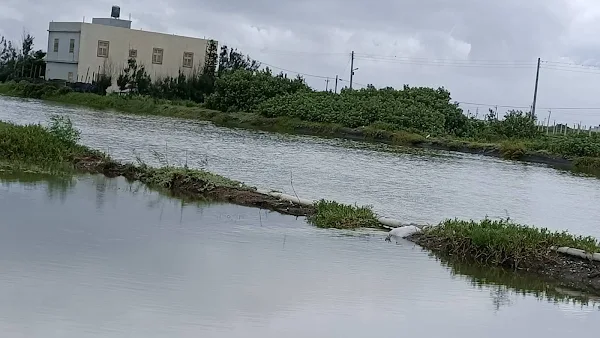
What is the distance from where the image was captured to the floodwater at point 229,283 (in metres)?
6.13

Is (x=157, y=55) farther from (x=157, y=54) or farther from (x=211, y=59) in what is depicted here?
(x=211, y=59)

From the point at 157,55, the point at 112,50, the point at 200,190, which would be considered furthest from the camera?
the point at 157,55

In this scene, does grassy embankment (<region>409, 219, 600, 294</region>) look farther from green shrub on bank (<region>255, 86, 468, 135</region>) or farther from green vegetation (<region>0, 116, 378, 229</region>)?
green shrub on bank (<region>255, 86, 468, 135</region>)

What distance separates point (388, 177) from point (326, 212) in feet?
26.9

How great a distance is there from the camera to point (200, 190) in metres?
12.9

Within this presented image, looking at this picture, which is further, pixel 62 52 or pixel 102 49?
pixel 62 52

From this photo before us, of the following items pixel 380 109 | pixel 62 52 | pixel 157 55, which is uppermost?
pixel 157 55

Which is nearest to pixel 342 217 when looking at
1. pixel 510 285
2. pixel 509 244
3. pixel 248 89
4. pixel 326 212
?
pixel 326 212

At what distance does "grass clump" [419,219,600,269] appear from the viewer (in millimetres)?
9406

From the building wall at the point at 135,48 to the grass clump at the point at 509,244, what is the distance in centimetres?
5082

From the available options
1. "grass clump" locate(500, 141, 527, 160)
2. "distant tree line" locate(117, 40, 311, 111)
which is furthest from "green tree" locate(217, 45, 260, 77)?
"grass clump" locate(500, 141, 527, 160)

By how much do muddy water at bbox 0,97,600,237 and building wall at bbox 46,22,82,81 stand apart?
1197 inches

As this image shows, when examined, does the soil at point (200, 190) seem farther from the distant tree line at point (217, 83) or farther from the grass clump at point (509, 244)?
the distant tree line at point (217, 83)

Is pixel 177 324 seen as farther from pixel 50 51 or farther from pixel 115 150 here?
pixel 50 51
